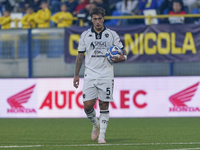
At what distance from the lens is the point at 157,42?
14.8 meters

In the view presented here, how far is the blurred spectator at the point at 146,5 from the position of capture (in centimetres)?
1595

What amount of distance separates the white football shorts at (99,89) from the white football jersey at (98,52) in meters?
0.08

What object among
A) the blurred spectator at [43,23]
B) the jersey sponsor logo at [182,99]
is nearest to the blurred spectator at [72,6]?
the blurred spectator at [43,23]

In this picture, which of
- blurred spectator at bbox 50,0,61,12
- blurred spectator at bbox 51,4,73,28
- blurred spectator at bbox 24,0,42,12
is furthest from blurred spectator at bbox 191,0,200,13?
blurred spectator at bbox 24,0,42,12

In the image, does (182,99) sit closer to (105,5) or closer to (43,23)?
(105,5)

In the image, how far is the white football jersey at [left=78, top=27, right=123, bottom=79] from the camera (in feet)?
25.0

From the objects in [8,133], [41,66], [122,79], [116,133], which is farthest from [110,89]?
[41,66]

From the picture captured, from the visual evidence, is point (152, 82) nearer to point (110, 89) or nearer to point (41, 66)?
point (41, 66)

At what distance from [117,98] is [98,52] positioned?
6.80 m

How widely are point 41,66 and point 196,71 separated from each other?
465cm

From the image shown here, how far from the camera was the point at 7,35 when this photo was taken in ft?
50.2

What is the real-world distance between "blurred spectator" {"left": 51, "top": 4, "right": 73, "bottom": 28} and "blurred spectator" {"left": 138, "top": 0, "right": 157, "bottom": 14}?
7.77 ft

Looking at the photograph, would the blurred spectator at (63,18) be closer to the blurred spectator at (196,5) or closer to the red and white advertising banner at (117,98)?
the red and white advertising banner at (117,98)

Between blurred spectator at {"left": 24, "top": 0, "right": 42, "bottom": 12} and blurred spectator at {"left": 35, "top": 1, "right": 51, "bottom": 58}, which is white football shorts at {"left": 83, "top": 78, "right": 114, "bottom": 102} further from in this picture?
blurred spectator at {"left": 24, "top": 0, "right": 42, "bottom": 12}
